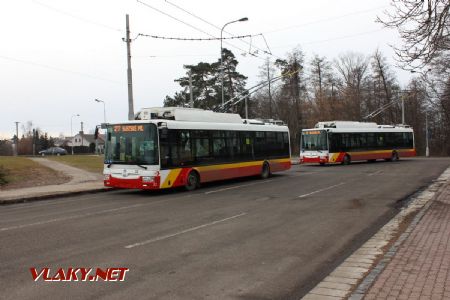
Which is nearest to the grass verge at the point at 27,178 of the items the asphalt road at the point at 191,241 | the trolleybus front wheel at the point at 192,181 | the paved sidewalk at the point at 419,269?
the asphalt road at the point at 191,241

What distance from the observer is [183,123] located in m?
18.6

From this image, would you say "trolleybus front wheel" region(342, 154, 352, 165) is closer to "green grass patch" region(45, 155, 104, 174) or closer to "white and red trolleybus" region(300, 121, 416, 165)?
"white and red trolleybus" region(300, 121, 416, 165)

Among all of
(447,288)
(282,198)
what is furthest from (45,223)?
(447,288)

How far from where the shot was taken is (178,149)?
17.9 meters

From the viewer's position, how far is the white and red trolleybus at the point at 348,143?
3597 cm

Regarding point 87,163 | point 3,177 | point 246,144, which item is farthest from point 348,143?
point 3,177

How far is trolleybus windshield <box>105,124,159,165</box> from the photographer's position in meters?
16.8

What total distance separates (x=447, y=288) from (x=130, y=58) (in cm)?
2029

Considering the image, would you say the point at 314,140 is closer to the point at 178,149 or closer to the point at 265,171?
the point at 265,171

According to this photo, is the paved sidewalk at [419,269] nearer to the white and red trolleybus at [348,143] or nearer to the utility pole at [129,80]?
the utility pole at [129,80]

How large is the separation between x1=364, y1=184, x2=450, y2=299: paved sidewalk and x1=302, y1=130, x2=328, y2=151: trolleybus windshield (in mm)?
26437

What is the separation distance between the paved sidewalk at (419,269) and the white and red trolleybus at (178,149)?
383 inches

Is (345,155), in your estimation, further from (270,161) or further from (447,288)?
(447,288)

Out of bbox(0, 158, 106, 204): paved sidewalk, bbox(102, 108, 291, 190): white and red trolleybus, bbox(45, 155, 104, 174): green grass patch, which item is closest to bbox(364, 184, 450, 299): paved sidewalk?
bbox(102, 108, 291, 190): white and red trolleybus
